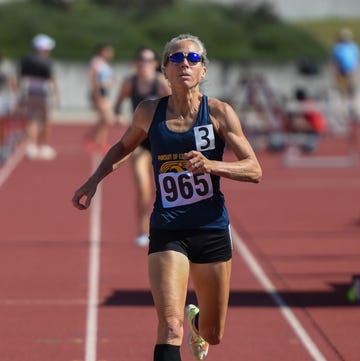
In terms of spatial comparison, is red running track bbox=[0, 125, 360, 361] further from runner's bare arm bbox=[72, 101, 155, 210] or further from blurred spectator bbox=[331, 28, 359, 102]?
blurred spectator bbox=[331, 28, 359, 102]

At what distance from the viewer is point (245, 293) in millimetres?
10430


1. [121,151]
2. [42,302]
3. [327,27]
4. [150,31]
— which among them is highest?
[327,27]

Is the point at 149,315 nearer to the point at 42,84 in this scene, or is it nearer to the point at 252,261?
the point at 252,261

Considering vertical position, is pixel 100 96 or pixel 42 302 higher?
pixel 100 96

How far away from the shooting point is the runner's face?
6625 mm

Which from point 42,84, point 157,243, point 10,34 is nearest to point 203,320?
point 157,243

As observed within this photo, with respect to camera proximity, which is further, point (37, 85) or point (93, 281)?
point (37, 85)

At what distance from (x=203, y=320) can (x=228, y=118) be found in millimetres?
1201

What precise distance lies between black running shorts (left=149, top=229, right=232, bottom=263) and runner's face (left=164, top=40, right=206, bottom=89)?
0.80 metres

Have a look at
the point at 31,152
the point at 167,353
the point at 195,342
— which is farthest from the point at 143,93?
the point at 31,152

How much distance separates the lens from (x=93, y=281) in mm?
10875

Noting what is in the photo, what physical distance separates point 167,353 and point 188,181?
3.13 ft

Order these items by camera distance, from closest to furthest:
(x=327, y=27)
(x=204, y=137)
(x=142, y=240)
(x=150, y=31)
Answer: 1. (x=204, y=137)
2. (x=142, y=240)
3. (x=150, y=31)
4. (x=327, y=27)

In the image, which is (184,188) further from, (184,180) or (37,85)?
(37,85)
